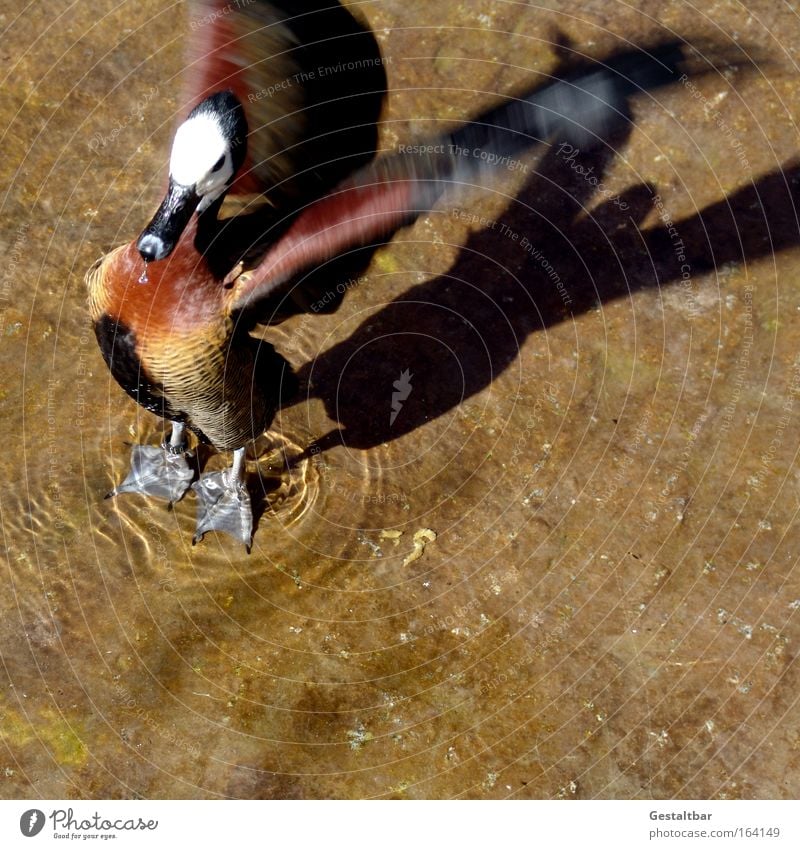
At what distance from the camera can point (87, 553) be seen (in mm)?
4398

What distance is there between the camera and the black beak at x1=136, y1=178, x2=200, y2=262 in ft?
9.71

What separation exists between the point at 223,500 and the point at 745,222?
3698 mm

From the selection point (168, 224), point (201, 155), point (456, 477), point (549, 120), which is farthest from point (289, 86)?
point (549, 120)

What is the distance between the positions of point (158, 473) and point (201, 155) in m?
2.21

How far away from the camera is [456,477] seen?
4.71 metres

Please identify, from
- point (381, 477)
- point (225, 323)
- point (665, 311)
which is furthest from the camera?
point (665, 311)

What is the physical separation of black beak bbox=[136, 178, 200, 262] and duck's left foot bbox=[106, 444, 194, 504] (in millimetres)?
1840

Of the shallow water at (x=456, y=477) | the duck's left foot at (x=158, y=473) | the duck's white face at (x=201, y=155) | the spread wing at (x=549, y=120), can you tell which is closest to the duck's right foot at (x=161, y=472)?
the duck's left foot at (x=158, y=473)

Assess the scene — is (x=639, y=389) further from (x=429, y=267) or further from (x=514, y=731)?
(x=514, y=731)

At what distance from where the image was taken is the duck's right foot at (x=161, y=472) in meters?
4.54

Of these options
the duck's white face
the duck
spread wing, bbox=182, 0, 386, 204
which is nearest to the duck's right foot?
the duck

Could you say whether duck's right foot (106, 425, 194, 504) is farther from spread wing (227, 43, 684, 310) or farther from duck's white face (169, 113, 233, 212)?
spread wing (227, 43, 684, 310)

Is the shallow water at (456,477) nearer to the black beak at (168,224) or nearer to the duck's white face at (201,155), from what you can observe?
the black beak at (168,224)
